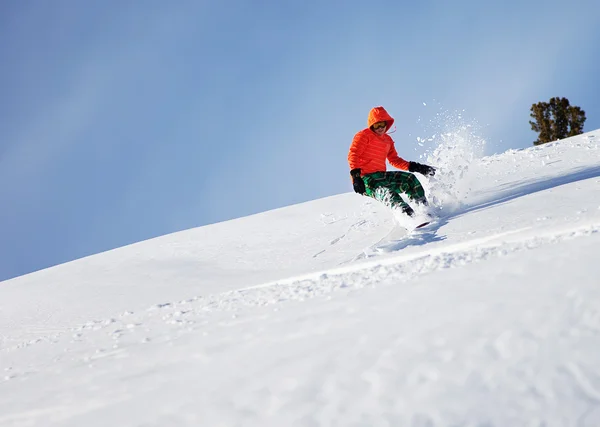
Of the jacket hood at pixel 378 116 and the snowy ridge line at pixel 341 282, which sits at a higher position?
the jacket hood at pixel 378 116

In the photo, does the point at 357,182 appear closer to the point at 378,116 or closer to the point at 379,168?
the point at 379,168

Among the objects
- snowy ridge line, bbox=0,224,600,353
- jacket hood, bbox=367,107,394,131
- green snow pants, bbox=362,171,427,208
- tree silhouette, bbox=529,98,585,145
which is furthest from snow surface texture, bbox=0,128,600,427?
tree silhouette, bbox=529,98,585,145

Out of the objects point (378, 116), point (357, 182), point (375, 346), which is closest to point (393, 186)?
point (357, 182)

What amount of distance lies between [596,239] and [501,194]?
11.9 feet

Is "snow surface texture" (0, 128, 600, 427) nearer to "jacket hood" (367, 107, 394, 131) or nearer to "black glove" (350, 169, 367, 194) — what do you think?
"black glove" (350, 169, 367, 194)

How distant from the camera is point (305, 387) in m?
1.71

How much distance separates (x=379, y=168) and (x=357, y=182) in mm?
489

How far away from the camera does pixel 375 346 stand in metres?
1.88

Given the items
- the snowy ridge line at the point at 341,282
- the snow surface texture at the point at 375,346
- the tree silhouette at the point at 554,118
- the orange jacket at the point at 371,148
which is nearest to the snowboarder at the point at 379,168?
the orange jacket at the point at 371,148

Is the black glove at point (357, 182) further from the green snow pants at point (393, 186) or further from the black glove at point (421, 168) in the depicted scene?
the black glove at point (421, 168)

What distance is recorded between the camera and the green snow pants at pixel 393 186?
6.19 metres

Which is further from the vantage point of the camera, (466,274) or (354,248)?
(354,248)

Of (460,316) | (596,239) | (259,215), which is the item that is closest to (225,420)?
→ (460,316)

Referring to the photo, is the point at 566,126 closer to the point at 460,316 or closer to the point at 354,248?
the point at 354,248
